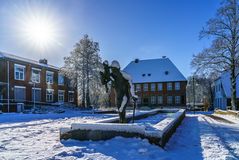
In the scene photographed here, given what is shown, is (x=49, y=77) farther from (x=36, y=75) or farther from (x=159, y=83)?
(x=159, y=83)

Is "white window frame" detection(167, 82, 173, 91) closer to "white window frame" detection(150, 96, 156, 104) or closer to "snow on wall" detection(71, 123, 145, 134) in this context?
"white window frame" detection(150, 96, 156, 104)

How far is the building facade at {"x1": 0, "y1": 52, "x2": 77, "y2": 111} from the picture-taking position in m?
29.0

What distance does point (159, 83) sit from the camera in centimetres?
4991

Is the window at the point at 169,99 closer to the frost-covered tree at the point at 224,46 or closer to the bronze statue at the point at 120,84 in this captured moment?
the frost-covered tree at the point at 224,46

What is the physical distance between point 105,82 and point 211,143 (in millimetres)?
4423

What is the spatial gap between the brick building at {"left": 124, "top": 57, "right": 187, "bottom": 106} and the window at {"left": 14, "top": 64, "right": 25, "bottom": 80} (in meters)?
25.4

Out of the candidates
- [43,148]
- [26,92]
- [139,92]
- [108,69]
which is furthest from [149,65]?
[43,148]

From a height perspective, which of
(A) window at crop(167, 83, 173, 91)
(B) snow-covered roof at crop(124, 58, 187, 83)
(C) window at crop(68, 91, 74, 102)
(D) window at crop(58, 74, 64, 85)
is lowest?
(C) window at crop(68, 91, 74, 102)

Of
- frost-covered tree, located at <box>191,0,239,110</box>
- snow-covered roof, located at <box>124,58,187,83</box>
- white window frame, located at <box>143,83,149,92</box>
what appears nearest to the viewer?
frost-covered tree, located at <box>191,0,239,110</box>

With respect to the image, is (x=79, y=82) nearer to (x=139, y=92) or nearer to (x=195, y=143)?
(x=139, y=92)

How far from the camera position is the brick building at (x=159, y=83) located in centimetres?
4884

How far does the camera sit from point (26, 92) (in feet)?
106

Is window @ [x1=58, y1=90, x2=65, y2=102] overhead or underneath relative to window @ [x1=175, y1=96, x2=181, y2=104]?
overhead

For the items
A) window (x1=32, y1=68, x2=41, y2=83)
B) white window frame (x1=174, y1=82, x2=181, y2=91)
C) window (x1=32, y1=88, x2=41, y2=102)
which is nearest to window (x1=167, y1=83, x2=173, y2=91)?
white window frame (x1=174, y1=82, x2=181, y2=91)
